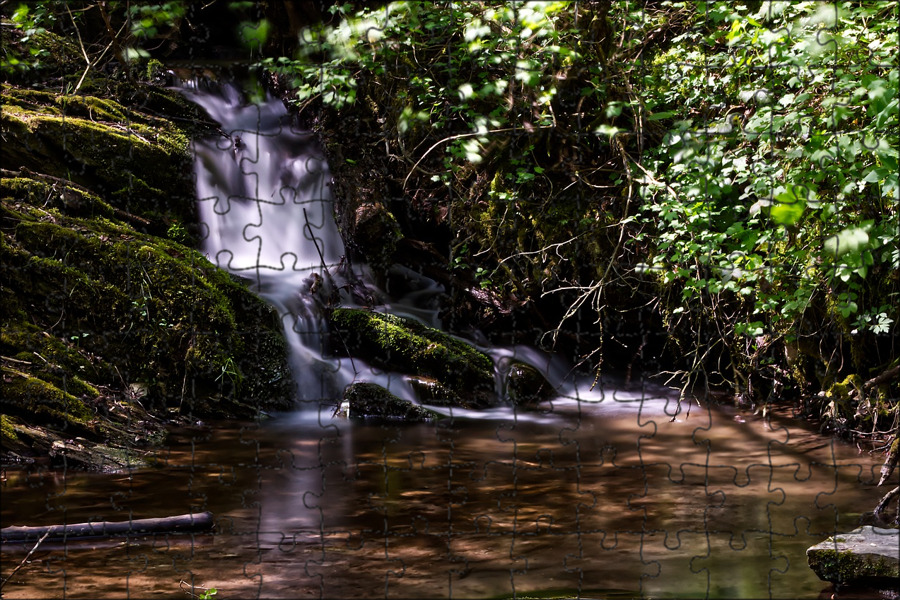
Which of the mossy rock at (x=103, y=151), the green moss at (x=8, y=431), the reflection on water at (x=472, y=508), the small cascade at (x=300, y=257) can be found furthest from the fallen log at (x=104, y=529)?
the mossy rock at (x=103, y=151)


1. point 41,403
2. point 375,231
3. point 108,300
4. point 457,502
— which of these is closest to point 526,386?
point 375,231

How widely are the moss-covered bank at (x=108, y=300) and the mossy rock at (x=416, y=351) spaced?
1.39ft

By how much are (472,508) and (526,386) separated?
5.34 ft

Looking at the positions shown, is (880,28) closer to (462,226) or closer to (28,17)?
(462,226)

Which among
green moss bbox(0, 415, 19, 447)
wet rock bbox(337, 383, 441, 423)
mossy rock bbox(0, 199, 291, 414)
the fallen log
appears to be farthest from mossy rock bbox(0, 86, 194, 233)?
the fallen log

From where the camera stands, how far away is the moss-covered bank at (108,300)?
3.58 metres

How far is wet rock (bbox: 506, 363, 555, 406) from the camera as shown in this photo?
14.9ft

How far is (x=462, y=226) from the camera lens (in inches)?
167

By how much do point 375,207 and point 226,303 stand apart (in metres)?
1.04

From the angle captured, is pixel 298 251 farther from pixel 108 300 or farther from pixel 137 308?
pixel 108 300

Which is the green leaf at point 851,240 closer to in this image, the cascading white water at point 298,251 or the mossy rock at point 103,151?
the cascading white water at point 298,251

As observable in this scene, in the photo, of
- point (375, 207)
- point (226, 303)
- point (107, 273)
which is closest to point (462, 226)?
point (375, 207)

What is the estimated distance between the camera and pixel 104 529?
2.53m

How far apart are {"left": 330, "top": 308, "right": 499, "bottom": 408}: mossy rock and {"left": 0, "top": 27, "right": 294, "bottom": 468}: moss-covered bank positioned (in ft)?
1.39
